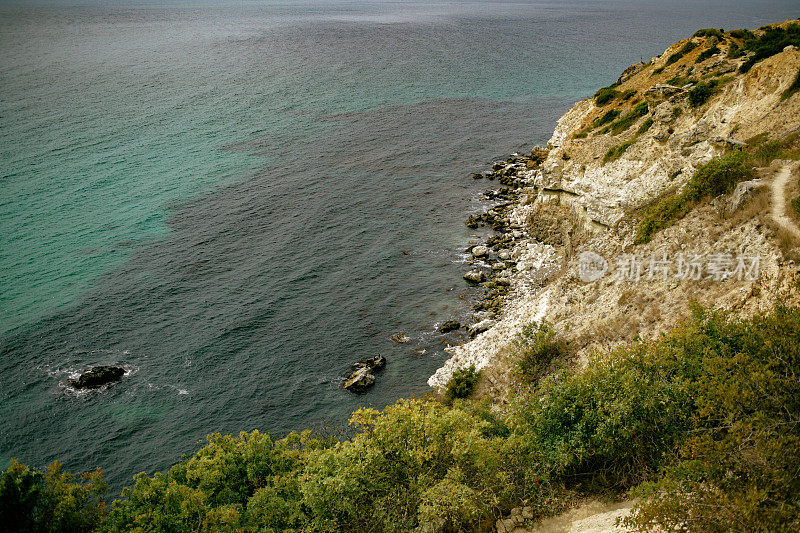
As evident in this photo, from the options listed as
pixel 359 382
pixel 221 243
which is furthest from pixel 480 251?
pixel 221 243

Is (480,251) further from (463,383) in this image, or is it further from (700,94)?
(700,94)

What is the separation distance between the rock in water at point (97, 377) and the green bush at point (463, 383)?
3240cm

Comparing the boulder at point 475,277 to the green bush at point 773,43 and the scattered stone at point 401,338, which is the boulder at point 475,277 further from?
the green bush at point 773,43

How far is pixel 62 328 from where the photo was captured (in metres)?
56.3

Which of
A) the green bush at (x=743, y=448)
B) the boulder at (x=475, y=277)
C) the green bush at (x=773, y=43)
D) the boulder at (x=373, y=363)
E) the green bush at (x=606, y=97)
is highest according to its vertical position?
the green bush at (x=773, y=43)

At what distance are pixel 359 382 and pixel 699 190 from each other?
32794 mm

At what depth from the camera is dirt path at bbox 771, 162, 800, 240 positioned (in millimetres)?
31172

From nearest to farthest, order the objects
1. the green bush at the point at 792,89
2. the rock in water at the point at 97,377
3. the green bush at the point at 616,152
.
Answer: the green bush at the point at 792,89, the rock in water at the point at 97,377, the green bush at the point at 616,152

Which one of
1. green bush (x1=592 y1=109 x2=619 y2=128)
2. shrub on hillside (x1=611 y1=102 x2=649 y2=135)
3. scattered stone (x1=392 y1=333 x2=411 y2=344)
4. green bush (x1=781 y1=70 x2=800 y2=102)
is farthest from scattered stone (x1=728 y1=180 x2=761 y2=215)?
green bush (x1=592 y1=109 x2=619 y2=128)

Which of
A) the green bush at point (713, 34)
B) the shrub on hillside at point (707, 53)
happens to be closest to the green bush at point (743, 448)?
the shrub on hillside at point (707, 53)

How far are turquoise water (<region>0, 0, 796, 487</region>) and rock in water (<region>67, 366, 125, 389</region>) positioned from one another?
1.17 meters

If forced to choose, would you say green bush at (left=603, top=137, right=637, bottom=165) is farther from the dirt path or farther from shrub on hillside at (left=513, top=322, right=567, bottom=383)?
shrub on hillside at (left=513, top=322, right=567, bottom=383)

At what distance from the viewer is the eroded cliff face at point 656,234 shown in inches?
1307

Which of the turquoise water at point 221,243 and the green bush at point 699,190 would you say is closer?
the green bush at point 699,190
